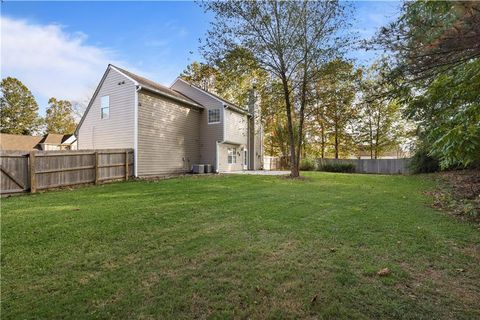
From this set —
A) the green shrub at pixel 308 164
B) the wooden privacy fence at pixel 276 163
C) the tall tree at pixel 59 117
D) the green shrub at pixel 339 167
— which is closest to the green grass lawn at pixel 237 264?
the green shrub at pixel 339 167

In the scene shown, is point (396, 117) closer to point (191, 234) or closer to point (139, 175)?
point (139, 175)

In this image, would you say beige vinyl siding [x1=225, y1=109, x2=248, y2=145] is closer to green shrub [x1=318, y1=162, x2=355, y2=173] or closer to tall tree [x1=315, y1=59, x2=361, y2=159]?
tall tree [x1=315, y1=59, x2=361, y2=159]

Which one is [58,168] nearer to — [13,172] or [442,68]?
[13,172]

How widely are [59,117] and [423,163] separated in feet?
137

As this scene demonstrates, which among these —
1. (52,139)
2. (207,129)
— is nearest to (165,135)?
(207,129)

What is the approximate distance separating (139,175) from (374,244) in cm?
1192

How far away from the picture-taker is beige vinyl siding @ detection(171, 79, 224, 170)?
18523 mm

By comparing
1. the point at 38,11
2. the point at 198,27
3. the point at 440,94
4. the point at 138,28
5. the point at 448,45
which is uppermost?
the point at 198,27

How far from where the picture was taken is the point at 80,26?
9.17 meters

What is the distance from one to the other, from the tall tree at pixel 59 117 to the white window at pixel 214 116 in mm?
28159

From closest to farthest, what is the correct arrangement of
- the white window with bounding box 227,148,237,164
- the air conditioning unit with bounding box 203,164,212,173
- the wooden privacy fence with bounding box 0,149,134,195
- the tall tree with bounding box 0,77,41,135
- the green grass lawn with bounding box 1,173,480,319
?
the green grass lawn with bounding box 1,173,480,319 → the wooden privacy fence with bounding box 0,149,134,195 → the air conditioning unit with bounding box 203,164,212,173 → the white window with bounding box 227,148,237,164 → the tall tree with bounding box 0,77,41,135

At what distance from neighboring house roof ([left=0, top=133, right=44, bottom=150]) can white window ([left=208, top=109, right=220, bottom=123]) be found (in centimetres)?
2009

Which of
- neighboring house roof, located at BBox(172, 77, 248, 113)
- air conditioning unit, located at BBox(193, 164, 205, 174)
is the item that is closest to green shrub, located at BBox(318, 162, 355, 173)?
neighboring house roof, located at BBox(172, 77, 248, 113)

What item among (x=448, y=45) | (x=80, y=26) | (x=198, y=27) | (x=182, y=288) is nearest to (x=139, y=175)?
(x=80, y=26)
